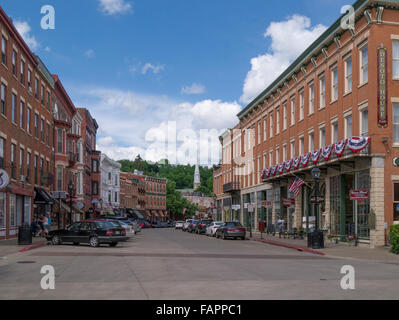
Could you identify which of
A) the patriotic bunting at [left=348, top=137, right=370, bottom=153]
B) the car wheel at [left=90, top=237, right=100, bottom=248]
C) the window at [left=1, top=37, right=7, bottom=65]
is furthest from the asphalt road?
the window at [left=1, top=37, right=7, bottom=65]

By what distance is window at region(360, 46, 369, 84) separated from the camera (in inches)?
1241

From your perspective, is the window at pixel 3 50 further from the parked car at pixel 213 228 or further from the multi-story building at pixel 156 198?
the multi-story building at pixel 156 198

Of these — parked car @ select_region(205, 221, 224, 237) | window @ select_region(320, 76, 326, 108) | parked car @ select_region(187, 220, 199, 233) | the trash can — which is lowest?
parked car @ select_region(187, 220, 199, 233)

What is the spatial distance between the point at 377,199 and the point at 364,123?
4.80m

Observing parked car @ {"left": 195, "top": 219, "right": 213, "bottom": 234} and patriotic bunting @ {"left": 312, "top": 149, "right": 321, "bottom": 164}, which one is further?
parked car @ {"left": 195, "top": 219, "right": 213, "bottom": 234}

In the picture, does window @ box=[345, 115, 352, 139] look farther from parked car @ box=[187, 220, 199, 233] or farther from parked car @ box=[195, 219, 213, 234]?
parked car @ box=[187, 220, 199, 233]

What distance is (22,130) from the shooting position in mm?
39000

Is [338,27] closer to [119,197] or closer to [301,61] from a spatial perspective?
[301,61]

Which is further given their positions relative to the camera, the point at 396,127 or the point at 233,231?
the point at 233,231

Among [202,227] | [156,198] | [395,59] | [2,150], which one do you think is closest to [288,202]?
[395,59]

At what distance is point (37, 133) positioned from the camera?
44.4m

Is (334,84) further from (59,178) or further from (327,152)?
(59,178)

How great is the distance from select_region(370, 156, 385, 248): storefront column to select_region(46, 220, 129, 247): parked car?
13.8m
